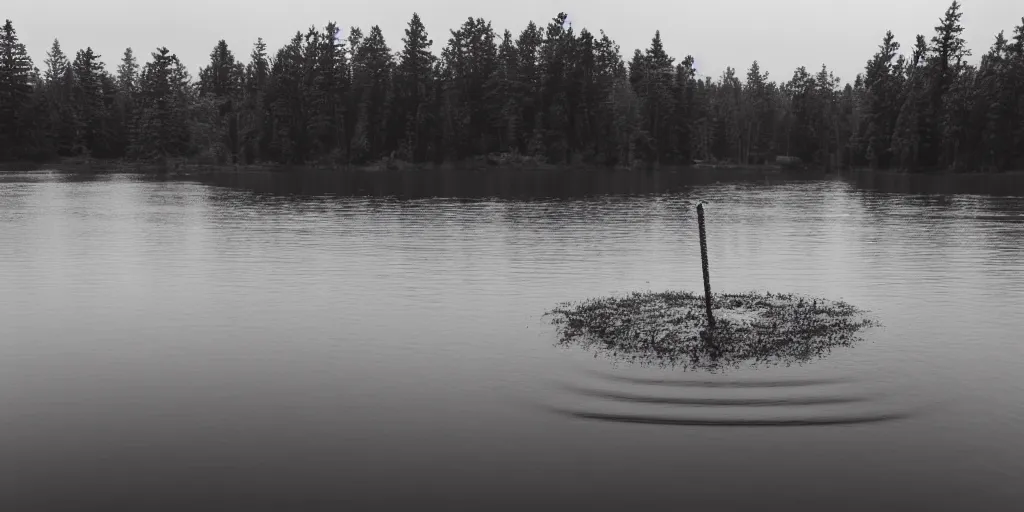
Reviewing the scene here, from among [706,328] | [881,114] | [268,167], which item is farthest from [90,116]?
[706,328]

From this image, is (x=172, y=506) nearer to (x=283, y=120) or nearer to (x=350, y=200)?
(x=350, y=200)

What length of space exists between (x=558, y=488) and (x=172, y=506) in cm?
636

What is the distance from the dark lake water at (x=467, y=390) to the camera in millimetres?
14867

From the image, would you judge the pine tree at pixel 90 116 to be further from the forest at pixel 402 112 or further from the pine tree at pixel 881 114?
the pine tree at pixel 881 114

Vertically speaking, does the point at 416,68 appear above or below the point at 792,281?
above

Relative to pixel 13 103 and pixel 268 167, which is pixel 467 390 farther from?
pixel 13 103

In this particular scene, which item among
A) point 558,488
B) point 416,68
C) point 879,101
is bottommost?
point 558,488

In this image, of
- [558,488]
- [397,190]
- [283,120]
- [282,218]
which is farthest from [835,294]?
[283,120]

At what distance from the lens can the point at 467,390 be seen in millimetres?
20094

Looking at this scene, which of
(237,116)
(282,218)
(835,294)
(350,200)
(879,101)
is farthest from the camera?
(237,116)

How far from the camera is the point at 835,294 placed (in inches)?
1275

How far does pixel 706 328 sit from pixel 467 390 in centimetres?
818

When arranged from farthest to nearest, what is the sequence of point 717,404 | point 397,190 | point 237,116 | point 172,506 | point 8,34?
point 237,116, point 8,34, point 397,190, point 717,404, point 172,506

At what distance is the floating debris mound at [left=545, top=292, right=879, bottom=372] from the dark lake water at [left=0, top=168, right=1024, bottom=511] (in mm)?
772
